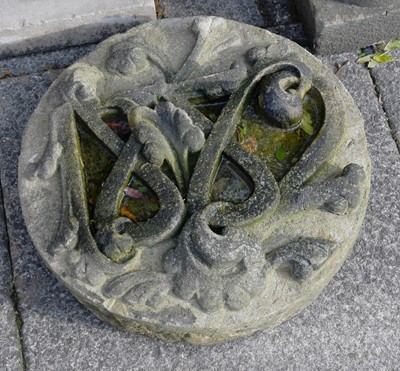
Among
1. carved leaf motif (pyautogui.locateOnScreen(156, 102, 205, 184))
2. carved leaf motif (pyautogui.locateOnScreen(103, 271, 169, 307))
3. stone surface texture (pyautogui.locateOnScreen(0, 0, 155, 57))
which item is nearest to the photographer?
carved leaf motif (pyautogui.locateOnScreen(103, 271, 169, 307))

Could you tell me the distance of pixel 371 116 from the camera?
3.05 meters

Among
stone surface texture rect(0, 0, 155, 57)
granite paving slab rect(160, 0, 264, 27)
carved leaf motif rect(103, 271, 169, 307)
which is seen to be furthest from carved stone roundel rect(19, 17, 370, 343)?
granite paving slab rect(160, 0, 264, 27)

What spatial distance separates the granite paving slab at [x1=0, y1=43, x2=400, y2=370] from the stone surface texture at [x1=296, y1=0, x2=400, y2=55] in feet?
2.77

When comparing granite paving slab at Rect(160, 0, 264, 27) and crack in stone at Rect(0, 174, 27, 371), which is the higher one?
granite paving slab at Rect(160, 0, 264, 27)

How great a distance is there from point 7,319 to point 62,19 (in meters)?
1.42

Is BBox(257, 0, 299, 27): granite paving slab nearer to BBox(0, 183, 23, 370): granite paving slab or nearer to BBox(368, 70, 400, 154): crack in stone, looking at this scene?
BBox(368, 70, 400, 154): crack in stone

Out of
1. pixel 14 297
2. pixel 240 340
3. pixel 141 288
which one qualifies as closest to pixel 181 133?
pixel 141 288

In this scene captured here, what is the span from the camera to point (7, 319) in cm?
269

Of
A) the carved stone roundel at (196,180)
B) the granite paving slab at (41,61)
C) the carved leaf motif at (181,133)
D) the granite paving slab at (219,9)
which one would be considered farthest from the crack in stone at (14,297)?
the granite paving slab at (219,9)

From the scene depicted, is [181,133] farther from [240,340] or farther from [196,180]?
[240,340]

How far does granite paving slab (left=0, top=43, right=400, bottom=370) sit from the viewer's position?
260 cm

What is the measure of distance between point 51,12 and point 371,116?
62.6 inches

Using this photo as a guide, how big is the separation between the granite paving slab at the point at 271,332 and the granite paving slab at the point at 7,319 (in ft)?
0.11

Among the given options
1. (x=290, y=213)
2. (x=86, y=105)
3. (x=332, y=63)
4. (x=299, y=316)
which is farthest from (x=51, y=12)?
(x=299, y=316)
